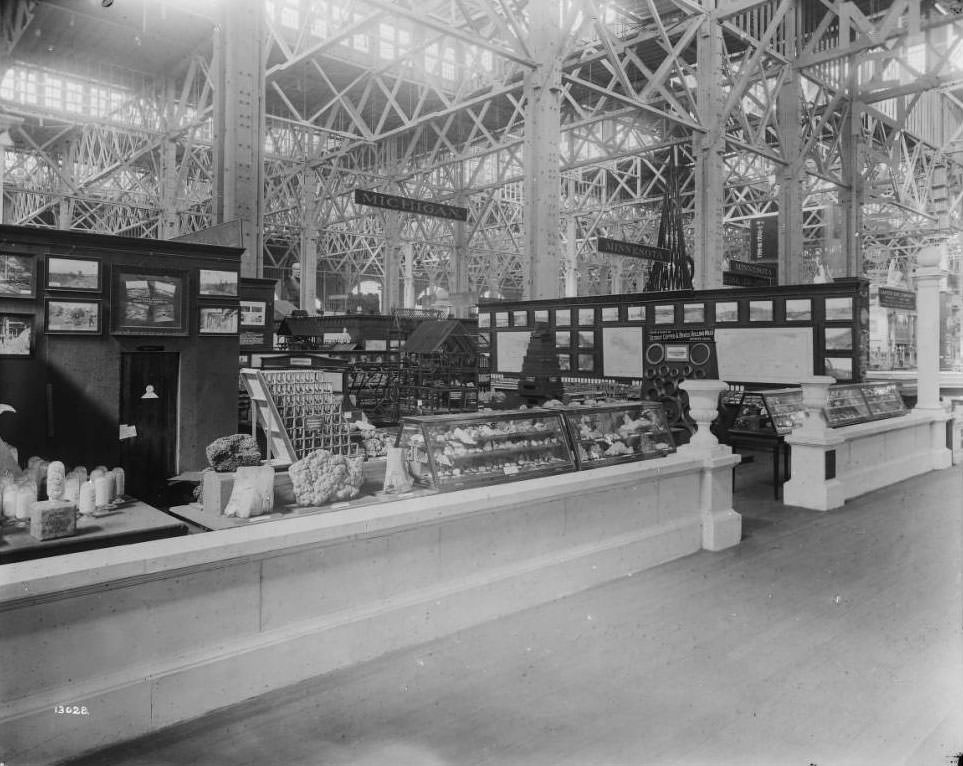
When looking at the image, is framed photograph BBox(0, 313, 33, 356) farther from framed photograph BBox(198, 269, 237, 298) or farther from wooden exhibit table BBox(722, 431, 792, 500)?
wooden exhibit table BBox(722, 431, 792, 500)

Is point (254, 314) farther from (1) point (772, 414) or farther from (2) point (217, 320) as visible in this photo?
(1) point (772, 414)

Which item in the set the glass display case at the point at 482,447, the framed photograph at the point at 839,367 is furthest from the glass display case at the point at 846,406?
the glass display case at the point at 482,447

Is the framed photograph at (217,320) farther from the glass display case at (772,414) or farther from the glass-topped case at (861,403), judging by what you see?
the glass-topped case at (861,403)

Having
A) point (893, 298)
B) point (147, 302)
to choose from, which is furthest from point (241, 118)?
point (893, 298)

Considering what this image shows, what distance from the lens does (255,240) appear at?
9.09 m

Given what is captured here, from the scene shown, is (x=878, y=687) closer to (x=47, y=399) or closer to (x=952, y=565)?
(x=952, y=565)

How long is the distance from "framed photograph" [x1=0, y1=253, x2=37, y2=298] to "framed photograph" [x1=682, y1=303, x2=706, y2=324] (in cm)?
928

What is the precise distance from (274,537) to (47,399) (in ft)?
11.3

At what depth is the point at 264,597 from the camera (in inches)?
129

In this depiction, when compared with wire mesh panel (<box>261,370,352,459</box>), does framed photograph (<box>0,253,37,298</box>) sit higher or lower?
higher

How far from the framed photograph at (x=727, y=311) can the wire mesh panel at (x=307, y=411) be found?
7.54m

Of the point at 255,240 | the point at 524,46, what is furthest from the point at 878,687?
the point at 524,46

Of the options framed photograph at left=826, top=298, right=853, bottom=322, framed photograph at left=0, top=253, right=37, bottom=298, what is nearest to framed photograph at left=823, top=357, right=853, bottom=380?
framed photograph at left=826, top=298, right=853, bottom=322

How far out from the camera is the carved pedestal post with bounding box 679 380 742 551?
576 cm
